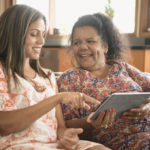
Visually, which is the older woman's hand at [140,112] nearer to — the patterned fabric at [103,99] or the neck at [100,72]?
the patterned fabric at [103,99]

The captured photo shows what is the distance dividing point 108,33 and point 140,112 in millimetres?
621

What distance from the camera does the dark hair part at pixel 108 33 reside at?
64.8 inches

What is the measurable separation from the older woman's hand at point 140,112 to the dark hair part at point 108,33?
0.51 m

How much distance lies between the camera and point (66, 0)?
512cm

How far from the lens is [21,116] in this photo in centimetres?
102

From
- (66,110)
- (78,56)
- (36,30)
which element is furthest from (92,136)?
(36,30)

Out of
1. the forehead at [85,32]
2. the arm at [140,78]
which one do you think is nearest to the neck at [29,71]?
the forehead at [85,32]

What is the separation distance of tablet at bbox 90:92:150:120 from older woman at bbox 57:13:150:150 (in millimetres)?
43

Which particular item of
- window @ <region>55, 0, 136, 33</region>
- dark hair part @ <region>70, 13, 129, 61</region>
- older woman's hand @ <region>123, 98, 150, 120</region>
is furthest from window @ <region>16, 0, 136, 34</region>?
older woman's hand @ <region>123, 98, 150, 120</region>

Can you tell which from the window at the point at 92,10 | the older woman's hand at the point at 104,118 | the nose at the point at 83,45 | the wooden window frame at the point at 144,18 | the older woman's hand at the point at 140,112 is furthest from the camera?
the window at the point at 92,10

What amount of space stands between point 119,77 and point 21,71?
0.68m

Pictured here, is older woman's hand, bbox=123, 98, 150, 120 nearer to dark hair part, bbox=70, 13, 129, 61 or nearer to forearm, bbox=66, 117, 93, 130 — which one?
forearm, bbox=66, 117, 93, 130

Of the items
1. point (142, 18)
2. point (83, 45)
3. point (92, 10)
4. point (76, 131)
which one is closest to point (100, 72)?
point (83, 45)

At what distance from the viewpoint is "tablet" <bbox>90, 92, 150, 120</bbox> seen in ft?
3.63
